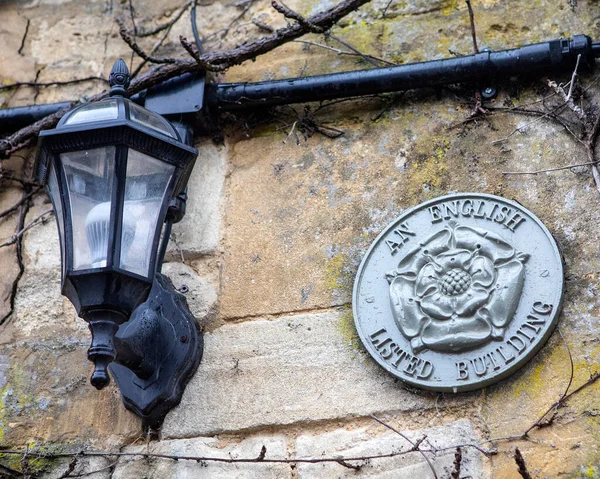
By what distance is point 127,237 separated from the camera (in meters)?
2.29

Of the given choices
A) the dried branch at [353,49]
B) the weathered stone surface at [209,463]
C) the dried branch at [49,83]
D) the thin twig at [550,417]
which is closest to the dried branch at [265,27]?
the dried branch at [353,49]

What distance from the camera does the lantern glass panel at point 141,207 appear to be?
2289 millimetres

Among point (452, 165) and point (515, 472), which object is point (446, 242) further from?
point (515, 472)

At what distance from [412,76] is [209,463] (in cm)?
129

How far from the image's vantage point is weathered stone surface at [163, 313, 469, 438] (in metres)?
2.55

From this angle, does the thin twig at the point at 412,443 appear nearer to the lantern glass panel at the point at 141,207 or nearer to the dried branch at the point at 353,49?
the lantern glass panel at the point at 141,207

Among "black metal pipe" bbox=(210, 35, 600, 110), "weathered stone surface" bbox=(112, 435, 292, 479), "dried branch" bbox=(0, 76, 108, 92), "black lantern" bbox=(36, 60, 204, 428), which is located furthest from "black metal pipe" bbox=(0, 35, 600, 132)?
"weathered stone surface" bbox=(112, 435, 292, 479)

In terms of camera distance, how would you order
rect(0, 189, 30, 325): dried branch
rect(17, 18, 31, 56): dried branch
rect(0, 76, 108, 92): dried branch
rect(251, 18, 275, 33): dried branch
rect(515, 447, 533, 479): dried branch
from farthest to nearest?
1. rect(17, 18, 31, 56): dried branch
2. rect(0, 76, 108, 92): dried branch
3. rect(251, 18, 275, 33): dried branch
4. rect(0, 189, 30, 325): dried branch
5. rect(515, 447, 533, 479): dried branch

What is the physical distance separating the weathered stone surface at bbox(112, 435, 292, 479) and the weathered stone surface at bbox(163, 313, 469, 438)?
0.13 feet

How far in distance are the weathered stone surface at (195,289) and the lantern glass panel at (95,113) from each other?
2.17ft

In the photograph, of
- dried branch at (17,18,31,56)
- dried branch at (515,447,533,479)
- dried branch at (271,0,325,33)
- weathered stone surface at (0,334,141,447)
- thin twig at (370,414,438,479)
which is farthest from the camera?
dried branch at (17,18,31,56)

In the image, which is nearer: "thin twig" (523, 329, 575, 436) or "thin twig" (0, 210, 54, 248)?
"thin twig" (523, 329, 575, 436)

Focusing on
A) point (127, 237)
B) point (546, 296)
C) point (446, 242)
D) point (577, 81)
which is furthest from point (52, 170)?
point (577, 81)

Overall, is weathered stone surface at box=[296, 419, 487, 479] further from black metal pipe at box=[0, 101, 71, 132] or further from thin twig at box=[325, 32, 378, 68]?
black metal pipe at box=[0, 101, 71, 132]
